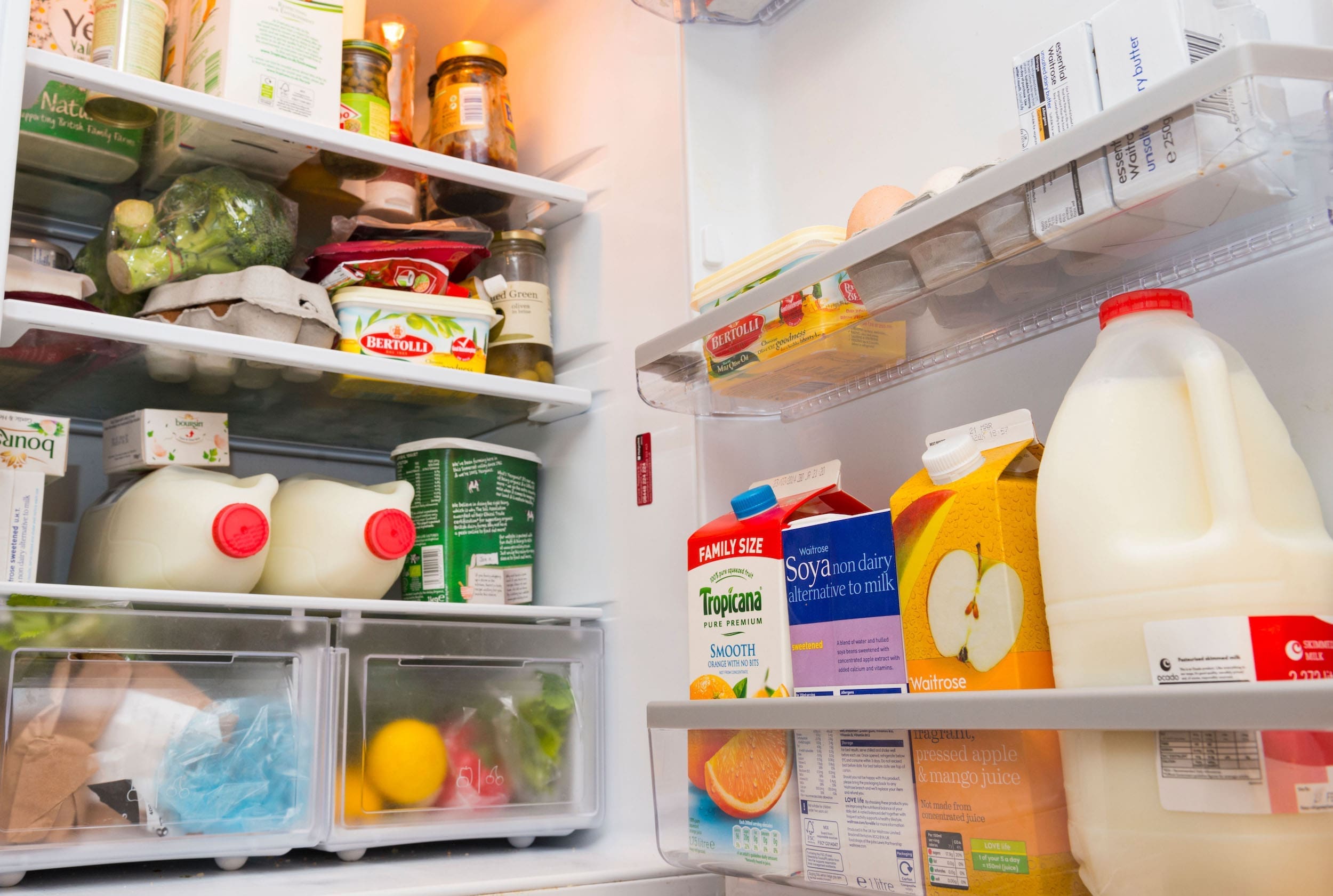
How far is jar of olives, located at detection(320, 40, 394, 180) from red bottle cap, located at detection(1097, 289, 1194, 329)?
107cm

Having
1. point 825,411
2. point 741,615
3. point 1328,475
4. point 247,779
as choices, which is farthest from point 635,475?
point 1328,475

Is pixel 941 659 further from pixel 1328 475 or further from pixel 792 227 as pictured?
pixel 792 227

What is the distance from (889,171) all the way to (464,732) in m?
0.91

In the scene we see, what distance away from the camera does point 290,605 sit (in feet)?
4.26

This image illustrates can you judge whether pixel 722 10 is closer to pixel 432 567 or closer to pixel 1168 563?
pixel 432 567

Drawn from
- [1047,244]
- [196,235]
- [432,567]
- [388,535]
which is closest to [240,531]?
[388,535]

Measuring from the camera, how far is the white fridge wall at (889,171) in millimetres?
902

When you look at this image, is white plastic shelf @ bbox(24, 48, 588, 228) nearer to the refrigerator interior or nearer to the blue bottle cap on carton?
the refrigerator interior

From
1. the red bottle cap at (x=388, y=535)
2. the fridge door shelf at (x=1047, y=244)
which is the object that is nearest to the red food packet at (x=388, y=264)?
the red bottle cap at (x=388, y=535)

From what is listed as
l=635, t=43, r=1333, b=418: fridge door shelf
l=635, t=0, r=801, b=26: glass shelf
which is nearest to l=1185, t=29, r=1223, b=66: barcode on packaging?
l=635, t=43, r=1333, b=418: fridge door shelf

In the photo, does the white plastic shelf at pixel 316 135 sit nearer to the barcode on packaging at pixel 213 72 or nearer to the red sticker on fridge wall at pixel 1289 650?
the barcode on packaging at pixel 213 72

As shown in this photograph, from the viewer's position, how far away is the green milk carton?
1.55 m

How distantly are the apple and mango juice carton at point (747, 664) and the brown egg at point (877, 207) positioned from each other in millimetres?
246

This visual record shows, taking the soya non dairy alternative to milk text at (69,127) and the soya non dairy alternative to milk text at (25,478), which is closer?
the soya non dairy alternative to milk text at (25,478)
